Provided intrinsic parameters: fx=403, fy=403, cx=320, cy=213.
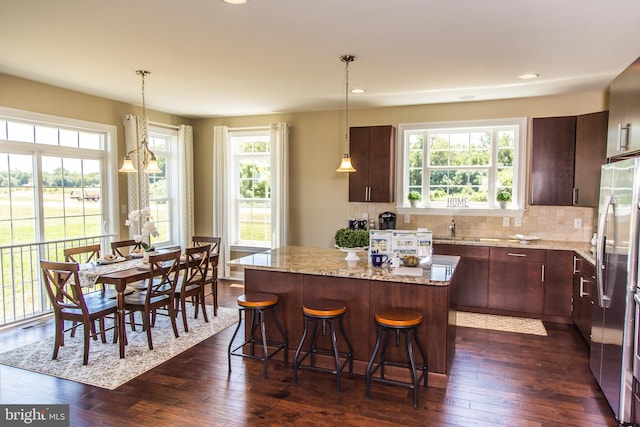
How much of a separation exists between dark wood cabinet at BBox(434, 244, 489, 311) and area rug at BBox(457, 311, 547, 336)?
0.53ft

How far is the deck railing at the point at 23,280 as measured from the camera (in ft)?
14.5

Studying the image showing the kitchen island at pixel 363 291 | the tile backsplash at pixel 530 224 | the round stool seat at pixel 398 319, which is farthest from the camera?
the tile backsplash at pixel 530 224

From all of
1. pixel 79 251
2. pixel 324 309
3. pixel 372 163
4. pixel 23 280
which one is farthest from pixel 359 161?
pixel 23 280

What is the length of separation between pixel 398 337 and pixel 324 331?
614 millimetres

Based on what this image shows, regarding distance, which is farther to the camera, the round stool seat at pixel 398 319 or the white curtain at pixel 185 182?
the white curtain at pixel 185 182

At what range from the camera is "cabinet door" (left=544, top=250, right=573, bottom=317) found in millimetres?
4664

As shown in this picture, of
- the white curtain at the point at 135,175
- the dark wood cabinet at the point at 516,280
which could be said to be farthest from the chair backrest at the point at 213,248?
the dark wood cabinet at the point at 516,280

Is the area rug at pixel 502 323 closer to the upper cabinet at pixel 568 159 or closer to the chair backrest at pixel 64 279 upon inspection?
the upper cabinet at pixel 568 159

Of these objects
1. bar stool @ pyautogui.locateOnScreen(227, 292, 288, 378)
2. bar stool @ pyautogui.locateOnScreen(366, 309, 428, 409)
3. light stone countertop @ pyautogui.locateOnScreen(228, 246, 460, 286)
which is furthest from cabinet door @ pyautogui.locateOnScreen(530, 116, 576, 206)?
bar stool @ pyautogui.locateOnScreen(227, 292, 288, 378)

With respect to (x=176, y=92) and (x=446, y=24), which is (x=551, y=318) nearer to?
(x=446, y=24)

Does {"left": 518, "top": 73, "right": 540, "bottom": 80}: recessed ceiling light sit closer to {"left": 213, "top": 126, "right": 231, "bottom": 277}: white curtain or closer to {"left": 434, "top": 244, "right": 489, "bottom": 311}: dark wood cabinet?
{"left": 434, "top": 244, "right": 489, "bottom": 311}: dark wood cabinet

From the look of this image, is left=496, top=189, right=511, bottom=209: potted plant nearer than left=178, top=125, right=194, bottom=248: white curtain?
Yes

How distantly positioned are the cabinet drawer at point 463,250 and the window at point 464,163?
2.21 ft

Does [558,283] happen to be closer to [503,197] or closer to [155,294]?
[503,197]
